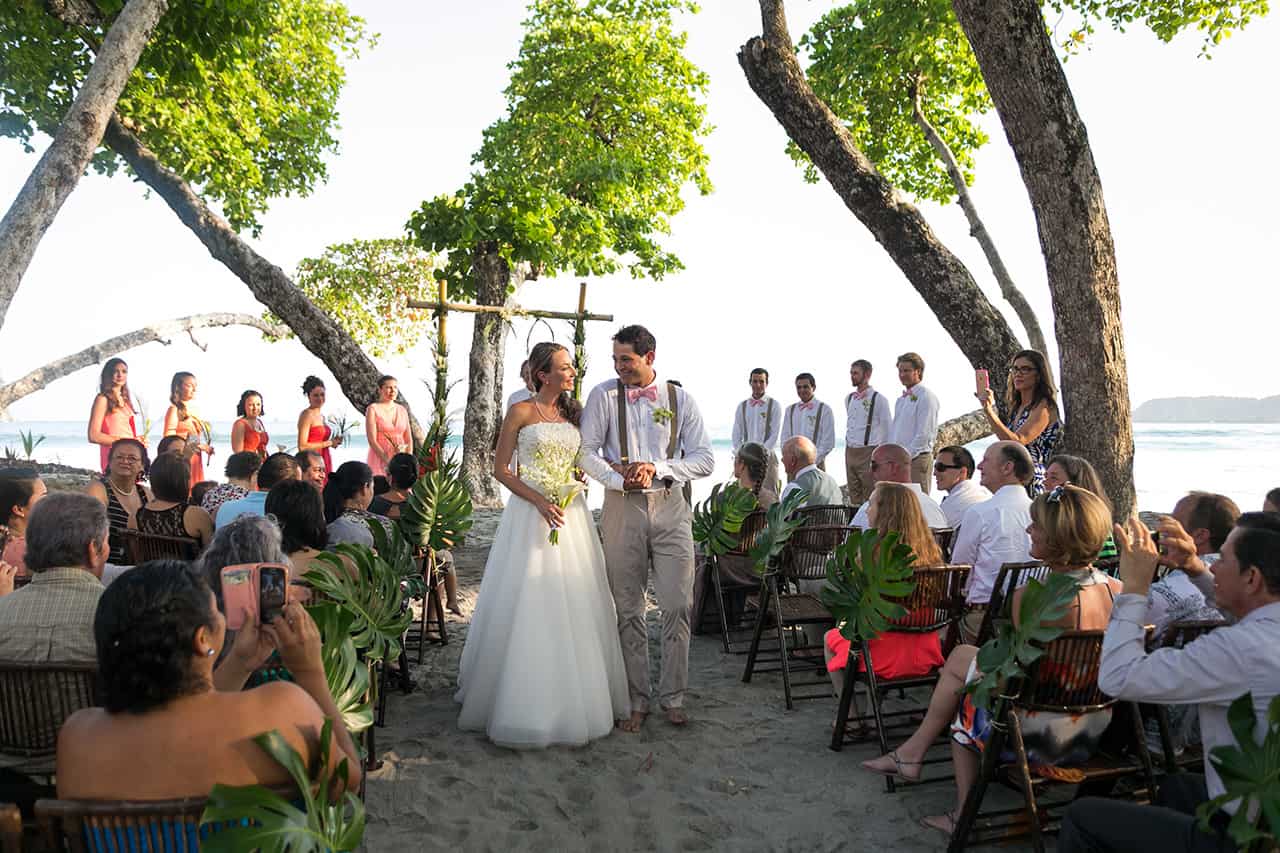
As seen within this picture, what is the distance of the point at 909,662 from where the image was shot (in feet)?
15.2

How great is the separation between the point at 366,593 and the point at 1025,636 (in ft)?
8.75

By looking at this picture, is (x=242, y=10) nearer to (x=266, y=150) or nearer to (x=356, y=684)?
(x=266, y=150)

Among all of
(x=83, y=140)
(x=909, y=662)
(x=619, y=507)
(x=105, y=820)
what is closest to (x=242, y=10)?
(x=83, y=140)

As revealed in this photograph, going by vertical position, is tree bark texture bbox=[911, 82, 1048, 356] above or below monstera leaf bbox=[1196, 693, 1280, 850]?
above

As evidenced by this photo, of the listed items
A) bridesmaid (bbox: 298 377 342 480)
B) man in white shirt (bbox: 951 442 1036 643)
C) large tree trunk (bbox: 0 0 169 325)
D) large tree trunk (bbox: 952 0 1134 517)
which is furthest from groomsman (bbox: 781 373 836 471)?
large tree trunk (bbox: 0 0 169 325)

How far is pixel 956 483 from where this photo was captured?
6020mm

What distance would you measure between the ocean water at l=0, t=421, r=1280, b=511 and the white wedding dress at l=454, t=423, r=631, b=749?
12769 millimetres

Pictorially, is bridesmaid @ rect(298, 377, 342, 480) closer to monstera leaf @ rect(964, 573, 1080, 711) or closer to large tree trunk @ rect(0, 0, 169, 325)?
large tree trunk @ rect(0, 0, 169, 325)

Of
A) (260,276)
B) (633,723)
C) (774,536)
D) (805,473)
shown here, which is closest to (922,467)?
(805,473)

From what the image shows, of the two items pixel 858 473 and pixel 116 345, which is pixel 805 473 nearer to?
pixel 858 473

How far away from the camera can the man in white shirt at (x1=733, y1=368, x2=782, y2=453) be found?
1164 centimetres

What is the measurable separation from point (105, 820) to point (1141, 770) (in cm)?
329

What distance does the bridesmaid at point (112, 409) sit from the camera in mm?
8242

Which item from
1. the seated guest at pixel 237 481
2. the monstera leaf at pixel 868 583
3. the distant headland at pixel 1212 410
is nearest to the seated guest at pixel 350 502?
the seated guest at pixel 237 481
